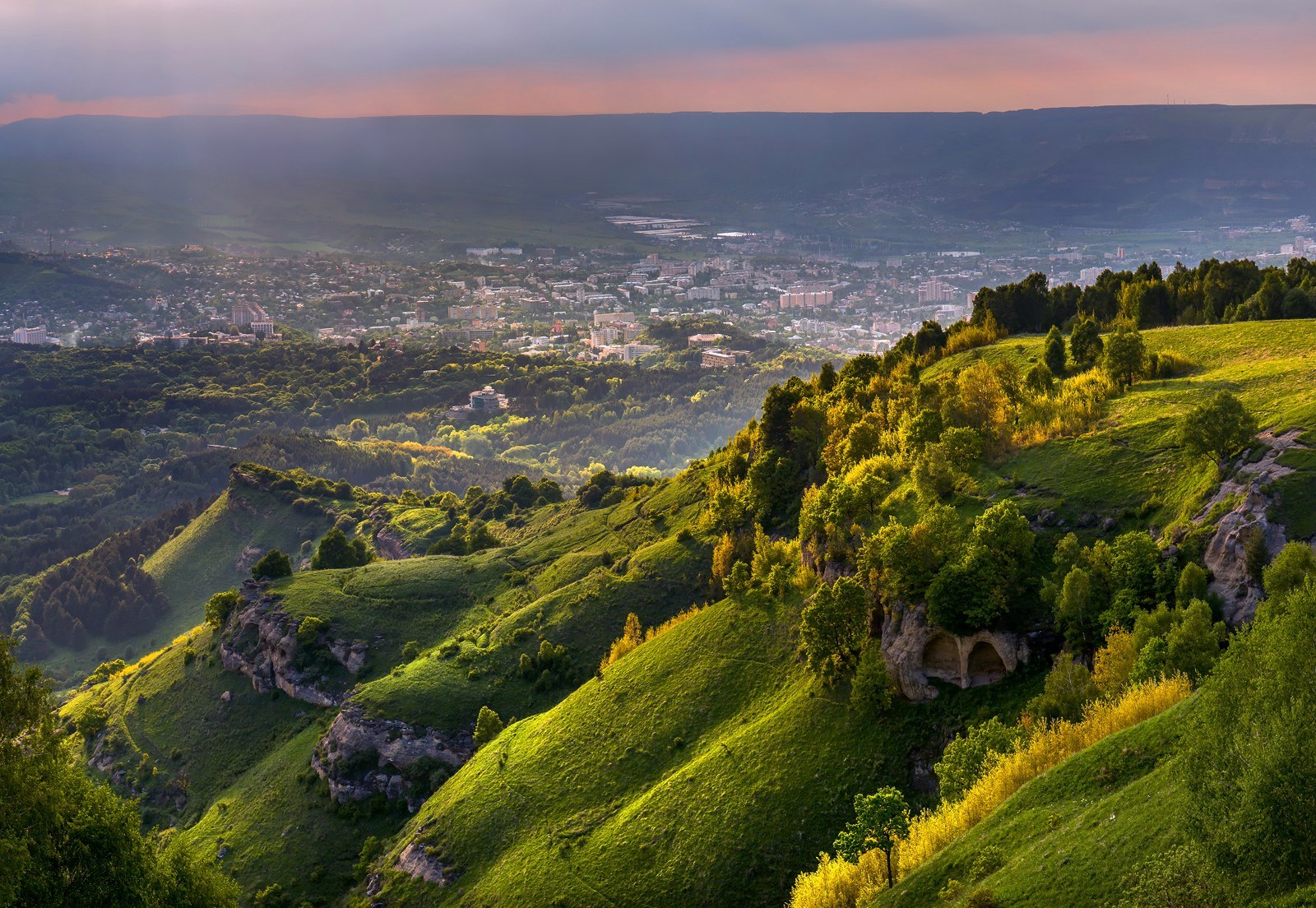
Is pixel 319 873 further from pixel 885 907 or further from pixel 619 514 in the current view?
pixel 619 514

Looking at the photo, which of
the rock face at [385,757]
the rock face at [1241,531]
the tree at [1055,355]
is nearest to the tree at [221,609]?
the rock face at [385,757]

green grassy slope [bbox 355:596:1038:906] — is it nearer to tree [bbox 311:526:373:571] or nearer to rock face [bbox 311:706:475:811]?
rock face [bbox 311:706:475:811]

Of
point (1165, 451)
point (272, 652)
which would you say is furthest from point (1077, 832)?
point (272, 652)

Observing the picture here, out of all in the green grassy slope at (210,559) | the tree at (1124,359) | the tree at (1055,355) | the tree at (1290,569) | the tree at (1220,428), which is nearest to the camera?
the tree at (1290,569)

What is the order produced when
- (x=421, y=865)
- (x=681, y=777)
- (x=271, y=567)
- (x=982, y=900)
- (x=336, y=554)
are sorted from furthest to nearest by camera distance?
(x=336, y=554)
(x=271, y=567)
(x=421, y=865)
(x=681, y=777)
(x=982, y=900)

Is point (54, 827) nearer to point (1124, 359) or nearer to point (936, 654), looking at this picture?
Result: point (936, 654)

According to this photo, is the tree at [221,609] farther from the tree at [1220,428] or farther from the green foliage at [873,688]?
the tree at [1220,428]
